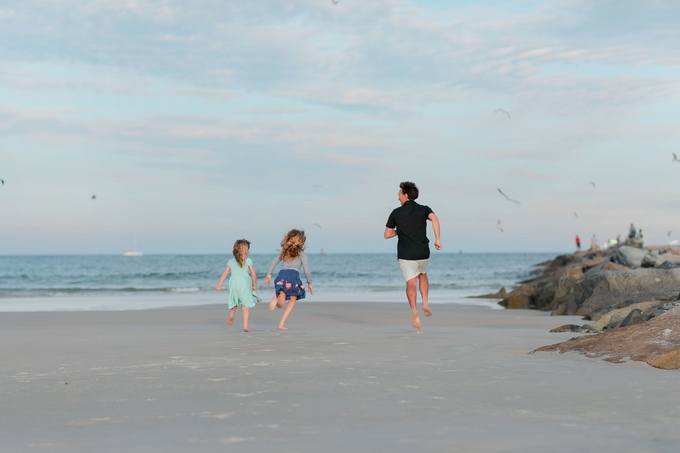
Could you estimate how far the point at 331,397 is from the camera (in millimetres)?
4645

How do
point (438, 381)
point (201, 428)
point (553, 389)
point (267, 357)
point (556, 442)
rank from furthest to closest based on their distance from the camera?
point (267, 357), point (438, 381), point (553, 389), point (201, 428), point (556, 442)

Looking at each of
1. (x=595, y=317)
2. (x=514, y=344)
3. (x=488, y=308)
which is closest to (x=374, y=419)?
(x=514, y=344)

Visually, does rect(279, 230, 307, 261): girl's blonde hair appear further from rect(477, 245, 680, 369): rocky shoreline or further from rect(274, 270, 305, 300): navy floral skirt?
rect(477, 245, 680, 369): rocky shoreline

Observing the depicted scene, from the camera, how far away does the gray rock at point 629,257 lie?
22.5 metres

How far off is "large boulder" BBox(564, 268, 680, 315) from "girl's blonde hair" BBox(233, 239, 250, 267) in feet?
19.8

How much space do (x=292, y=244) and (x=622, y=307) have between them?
4.66m

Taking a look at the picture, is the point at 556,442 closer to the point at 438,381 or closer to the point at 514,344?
the point at 438,381

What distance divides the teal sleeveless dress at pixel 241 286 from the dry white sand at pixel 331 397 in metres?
2.15

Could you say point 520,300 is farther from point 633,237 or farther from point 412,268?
point 633,237

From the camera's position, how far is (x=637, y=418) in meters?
3.99

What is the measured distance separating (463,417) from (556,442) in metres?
0.66

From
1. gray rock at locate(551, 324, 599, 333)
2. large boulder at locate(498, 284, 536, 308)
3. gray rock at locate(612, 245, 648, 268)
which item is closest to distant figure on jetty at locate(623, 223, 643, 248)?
gray rock at locate(612, 245, 648, 268)

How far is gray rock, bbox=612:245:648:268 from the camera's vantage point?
73.8 feet

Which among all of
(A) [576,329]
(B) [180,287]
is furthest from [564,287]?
(B) [180,287]
